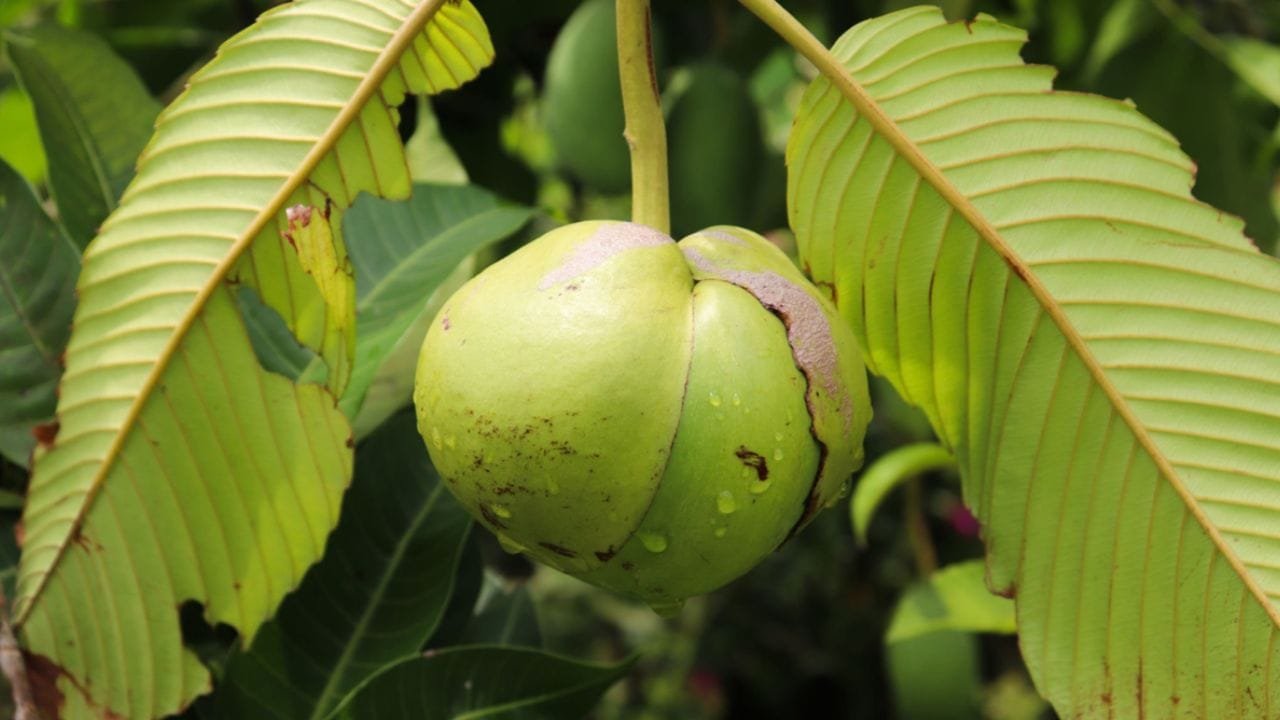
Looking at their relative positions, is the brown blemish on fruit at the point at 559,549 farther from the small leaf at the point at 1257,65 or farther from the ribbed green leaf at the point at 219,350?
the small leaf at the point at 1257,65

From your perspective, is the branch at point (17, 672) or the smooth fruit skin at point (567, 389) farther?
the branch at point (17, 672)

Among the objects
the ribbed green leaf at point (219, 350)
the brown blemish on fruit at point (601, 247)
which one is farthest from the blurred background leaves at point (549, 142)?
the brown blemish on fruit at point (601, 247)

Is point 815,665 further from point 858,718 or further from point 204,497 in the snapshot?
point 204,497

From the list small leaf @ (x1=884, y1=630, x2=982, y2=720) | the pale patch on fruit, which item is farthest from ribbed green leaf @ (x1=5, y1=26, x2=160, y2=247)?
small leaf @ (x1=884, y1=630, x2=982, y2=720)

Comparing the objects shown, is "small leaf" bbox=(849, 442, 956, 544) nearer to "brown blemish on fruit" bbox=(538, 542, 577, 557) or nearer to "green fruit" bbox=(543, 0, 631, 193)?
"green fruit" bbox=(543, 0, 631, 193)

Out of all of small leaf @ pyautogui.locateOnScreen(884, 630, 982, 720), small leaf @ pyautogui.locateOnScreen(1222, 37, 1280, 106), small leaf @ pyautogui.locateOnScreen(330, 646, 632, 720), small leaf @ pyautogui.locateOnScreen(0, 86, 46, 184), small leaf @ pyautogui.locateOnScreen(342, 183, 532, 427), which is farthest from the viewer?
small leaf @ pyautogui.locateOnScreen(884, 630, 982, 720)

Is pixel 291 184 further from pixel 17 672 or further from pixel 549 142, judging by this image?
pixel 549 142

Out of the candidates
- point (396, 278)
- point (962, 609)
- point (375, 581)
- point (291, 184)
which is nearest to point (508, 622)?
point (375, 581)
